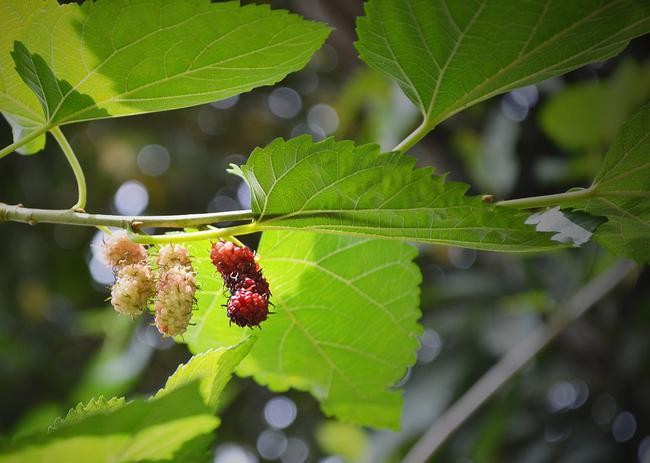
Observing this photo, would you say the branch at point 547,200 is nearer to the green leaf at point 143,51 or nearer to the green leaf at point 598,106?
the green leaf at point 143,51

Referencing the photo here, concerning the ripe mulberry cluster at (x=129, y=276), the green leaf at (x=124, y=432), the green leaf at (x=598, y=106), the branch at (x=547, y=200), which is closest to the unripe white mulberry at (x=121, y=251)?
the ripe mulberry cluster at (x=129, y=276)

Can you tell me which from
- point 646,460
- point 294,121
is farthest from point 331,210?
point 294,121

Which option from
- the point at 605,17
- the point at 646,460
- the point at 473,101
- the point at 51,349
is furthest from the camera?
the point at 51,349

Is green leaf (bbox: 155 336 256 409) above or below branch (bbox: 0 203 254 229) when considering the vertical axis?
below

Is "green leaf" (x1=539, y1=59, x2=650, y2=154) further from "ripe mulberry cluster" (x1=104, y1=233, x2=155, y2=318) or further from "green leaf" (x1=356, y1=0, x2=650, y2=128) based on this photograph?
"ripe mulberry cluster" (x1=104, y1=233, x2=155, y2=318)

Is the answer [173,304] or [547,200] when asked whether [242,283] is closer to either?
[173,304]

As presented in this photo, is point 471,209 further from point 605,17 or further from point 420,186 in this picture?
point 605,17

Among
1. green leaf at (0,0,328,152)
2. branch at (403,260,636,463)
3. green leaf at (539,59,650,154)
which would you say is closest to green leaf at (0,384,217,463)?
green leaf at (0,0,328,152)
